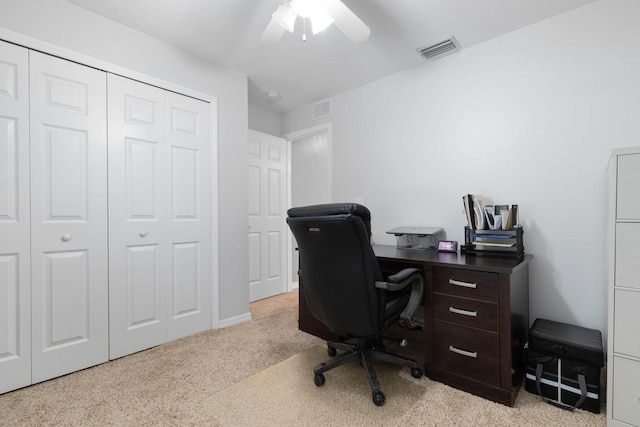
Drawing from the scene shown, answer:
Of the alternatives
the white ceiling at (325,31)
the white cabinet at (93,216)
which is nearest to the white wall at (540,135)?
the white ceiling at (325,31)

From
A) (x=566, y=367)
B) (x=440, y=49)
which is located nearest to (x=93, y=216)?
(x=440, y=49)

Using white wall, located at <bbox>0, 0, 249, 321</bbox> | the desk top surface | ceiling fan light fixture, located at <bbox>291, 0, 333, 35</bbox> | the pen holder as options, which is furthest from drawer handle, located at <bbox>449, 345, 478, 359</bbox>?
ceiling fan light fixture, located at <bbox>291, 0, 333, 35</bbox>

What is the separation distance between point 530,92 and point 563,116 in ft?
0.92

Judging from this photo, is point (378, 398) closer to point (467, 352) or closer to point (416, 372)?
point (416, 372)

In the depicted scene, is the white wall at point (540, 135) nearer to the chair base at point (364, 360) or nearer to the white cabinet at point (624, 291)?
the white cabinet at point (624, 291)

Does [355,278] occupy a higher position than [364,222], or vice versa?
[364,222]

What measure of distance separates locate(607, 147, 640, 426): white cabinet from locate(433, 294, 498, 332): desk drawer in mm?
475

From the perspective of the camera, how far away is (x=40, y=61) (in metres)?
1.86

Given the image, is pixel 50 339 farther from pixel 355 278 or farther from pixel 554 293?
pixel 554 293

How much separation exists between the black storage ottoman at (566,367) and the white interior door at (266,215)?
277 cm

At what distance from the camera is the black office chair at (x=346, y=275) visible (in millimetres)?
1530

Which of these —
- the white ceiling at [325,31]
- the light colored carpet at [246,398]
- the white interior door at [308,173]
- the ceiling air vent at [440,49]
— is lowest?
the light colored carpet at [246,398]

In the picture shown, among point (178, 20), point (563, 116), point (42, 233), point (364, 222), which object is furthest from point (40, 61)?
point (563, 116)

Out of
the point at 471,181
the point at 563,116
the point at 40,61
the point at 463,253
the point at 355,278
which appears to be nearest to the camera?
the point at 355,278
